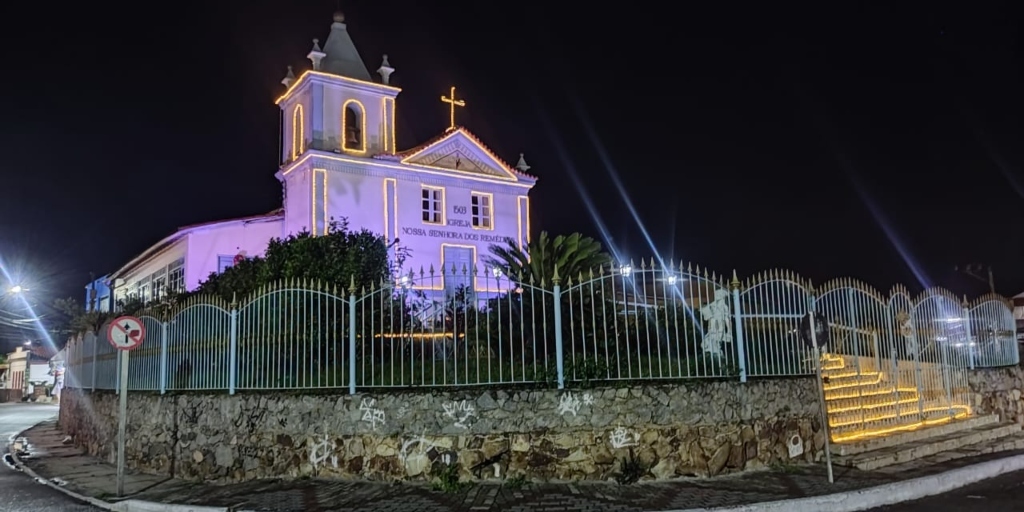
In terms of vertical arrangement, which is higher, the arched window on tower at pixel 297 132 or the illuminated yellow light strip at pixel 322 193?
the arched window on tower at pixel 297 132

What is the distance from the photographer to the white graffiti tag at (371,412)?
952 centimetres

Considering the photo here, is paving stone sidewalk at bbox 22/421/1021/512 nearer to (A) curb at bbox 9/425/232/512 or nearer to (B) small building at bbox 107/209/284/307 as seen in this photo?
(A) curb at bbox 9/425/232/512

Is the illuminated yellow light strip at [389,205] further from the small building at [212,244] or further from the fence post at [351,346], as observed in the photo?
the fence post at [351,346]

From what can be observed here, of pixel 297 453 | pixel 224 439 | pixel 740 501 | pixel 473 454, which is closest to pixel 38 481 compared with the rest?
pixel 224 439

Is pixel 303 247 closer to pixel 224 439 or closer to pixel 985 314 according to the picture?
pixel 224 439

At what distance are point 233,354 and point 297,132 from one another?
52.6 feet

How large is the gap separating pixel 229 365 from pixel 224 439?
3.83ft

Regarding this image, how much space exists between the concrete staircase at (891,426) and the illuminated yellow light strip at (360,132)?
1662 cm

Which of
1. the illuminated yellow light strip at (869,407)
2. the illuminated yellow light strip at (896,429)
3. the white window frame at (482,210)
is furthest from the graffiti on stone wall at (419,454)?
the white window frame at (482,210)

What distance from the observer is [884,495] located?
28.0ft

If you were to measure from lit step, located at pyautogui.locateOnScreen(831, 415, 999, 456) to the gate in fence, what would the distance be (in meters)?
0.27

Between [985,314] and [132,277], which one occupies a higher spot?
[132,277]

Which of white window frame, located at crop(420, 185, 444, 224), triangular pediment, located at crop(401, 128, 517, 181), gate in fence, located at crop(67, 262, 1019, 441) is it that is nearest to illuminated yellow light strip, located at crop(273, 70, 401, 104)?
triangular pediment, located at crop(401, 128, 517, 181)

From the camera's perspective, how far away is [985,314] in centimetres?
1508
